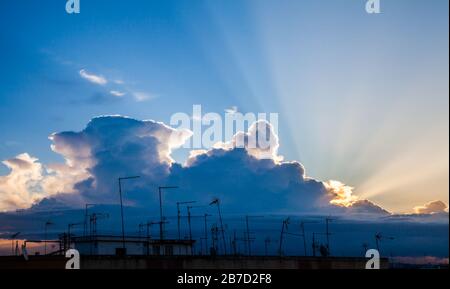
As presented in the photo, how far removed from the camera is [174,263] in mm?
73562

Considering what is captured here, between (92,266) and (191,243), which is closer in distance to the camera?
(92,266)

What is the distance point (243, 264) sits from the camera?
7969 centimetres

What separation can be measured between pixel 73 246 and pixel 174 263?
39883 millimetres

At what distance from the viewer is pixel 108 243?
105 meters
